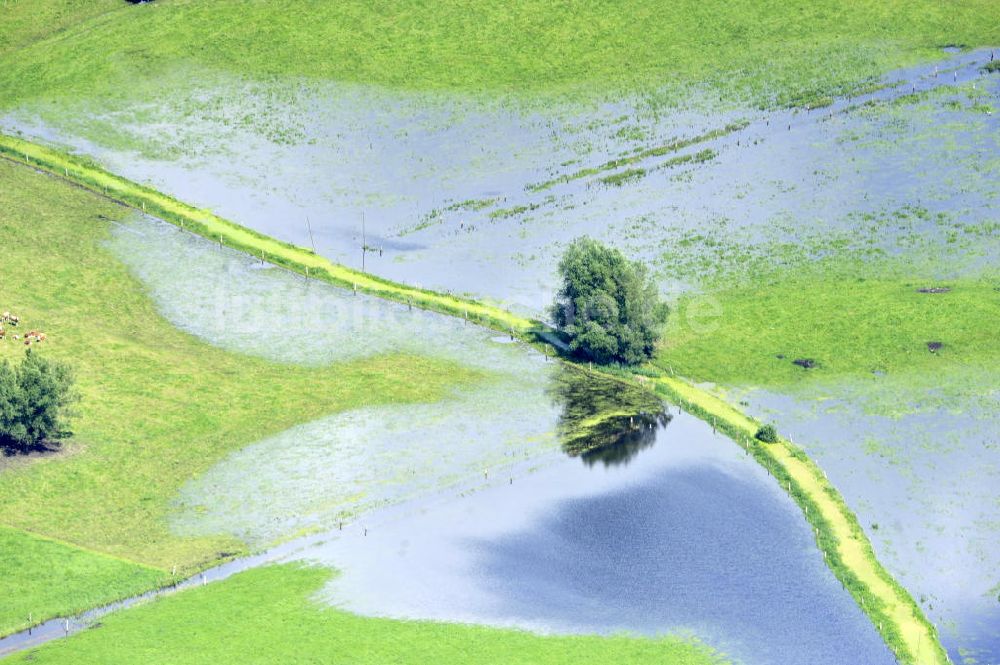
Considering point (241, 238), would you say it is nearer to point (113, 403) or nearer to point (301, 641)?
point (113, 403)

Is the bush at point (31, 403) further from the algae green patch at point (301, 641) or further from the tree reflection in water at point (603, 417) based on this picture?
the tree reflection in water at point (603, 417)

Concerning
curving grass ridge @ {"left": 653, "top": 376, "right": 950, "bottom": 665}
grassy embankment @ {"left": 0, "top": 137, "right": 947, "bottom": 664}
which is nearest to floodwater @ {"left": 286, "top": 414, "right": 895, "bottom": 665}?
curving grass ridge @ {"left": 653, "top": 376, "right": 950, "bottom": 665}

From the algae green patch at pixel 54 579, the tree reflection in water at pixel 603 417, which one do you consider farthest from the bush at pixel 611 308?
the algae green patch at pixel 54 579

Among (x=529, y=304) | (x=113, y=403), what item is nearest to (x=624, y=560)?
(x=113, y=403)

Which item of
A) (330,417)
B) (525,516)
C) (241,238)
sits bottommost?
(525,516)

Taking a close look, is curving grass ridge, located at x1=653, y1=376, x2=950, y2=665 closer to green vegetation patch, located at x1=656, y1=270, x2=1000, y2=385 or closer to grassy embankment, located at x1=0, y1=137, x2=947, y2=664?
grassy embankment, located at x1=0, y1=137, x2=947, y2=664

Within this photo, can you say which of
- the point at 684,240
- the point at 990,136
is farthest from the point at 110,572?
the point at 990,136
